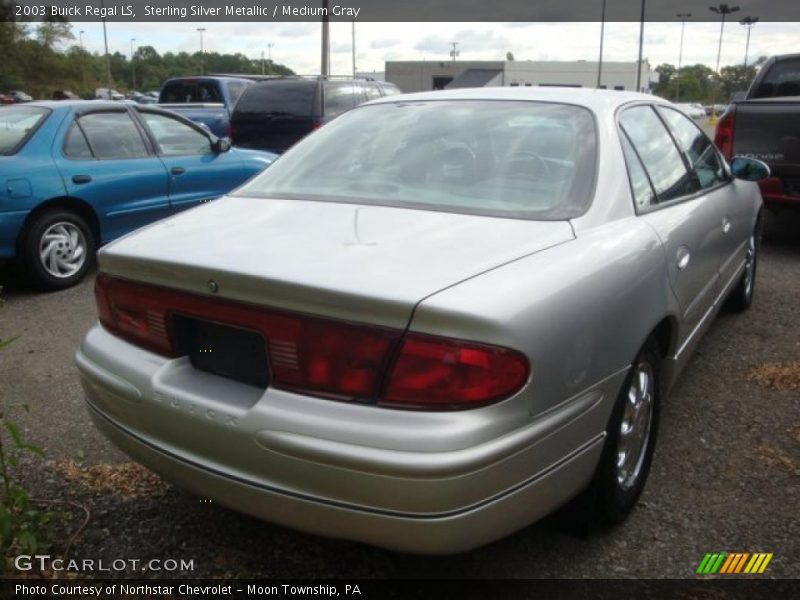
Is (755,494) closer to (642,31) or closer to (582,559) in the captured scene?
(582,559)

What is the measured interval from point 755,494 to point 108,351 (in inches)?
96.4

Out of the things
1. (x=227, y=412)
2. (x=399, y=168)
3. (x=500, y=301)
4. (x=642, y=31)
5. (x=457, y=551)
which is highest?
(x=642, y=31)

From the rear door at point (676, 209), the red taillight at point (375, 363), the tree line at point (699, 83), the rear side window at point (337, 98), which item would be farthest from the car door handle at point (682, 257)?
the tree line at point (699, 83)

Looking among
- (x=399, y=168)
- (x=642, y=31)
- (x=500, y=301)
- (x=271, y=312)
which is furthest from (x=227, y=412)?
(x=642, y=31)

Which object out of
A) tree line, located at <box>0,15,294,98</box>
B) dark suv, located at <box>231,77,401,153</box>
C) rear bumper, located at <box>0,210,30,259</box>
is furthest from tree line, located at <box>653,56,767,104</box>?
rear bumper, located at <box>0,210,30,259</box>

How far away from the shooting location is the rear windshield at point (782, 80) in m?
8.89

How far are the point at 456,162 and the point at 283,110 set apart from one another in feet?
25.3

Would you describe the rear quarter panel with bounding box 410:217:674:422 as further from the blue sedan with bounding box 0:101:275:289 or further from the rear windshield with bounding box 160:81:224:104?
the rear windshield with bounding box 160:81:224:104

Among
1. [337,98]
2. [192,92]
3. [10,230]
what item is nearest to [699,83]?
[192,92]

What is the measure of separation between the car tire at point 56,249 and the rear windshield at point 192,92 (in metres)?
7.83

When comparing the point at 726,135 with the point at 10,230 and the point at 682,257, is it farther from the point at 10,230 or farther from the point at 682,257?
the point at 10,230

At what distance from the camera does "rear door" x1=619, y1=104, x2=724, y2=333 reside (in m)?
2.88

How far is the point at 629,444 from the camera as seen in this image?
8.84 ft

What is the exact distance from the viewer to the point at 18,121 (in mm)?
5957
